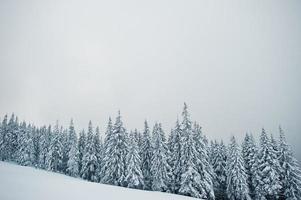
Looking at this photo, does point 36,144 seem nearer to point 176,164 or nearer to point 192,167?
point 176,164

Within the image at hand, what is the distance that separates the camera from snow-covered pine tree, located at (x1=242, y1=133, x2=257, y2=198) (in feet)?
163

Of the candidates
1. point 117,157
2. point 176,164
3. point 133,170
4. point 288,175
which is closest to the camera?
point 176,164

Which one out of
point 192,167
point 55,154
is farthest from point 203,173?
point 55,154

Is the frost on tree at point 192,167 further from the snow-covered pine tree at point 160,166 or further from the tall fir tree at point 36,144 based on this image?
the tall fir tree at point 36,144

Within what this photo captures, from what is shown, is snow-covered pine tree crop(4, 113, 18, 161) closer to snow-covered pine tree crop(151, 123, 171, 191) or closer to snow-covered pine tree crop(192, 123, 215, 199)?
snow-covered pine tree crop(151, 123, 171, 191)

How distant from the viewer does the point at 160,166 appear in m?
44.3

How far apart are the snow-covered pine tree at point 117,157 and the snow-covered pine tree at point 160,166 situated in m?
6.10

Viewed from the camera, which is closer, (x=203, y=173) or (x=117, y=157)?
(x=203, y=173)

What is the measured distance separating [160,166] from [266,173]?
863 inches

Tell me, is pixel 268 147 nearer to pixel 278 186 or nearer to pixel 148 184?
pixel 278 186

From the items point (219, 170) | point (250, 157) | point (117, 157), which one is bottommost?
point (219, 170)

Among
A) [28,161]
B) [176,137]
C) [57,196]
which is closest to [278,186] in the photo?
[176,137]

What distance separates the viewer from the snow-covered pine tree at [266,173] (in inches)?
1708

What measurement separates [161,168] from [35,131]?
234ft
